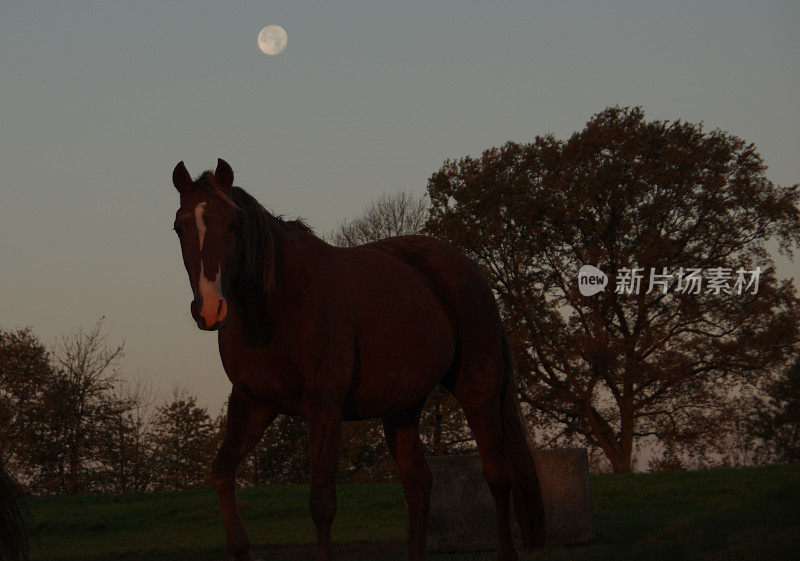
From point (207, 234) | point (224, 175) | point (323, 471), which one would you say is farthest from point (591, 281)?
point (207, 234)

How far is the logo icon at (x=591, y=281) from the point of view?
90.0 ft

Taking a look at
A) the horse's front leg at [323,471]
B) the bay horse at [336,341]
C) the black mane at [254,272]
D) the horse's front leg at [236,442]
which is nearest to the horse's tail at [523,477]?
the bay horse at [336,341]

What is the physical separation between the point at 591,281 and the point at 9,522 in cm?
2513

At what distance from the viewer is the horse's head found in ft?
15.3

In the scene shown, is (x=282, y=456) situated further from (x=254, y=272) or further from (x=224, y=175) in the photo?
(x=224, y=175)

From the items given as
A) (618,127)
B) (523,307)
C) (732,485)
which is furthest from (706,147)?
(732,485)

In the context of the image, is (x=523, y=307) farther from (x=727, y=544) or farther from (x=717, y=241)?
(x=727, y=544)

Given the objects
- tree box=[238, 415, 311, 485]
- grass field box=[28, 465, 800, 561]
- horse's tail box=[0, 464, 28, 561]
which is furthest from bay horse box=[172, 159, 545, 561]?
tree box=[238, 415, 311, 485]

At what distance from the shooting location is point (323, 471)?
5.16 m

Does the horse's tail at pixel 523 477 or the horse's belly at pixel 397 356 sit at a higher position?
the horse's belly at pixel 397 356

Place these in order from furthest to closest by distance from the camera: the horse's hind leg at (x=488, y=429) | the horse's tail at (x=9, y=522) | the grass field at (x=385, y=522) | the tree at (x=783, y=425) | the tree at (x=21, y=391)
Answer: the tree at (x=783, y=425), the tree at (x=21, y=391), the grass field at (x=385, y=522), the horse's hind leg at (x=488, y=429), the horse's tail at (x=9, y=522)

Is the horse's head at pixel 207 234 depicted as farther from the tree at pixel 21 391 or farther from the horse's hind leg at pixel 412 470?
the tree at pixel 21 391

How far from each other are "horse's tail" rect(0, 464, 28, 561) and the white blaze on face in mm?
1315

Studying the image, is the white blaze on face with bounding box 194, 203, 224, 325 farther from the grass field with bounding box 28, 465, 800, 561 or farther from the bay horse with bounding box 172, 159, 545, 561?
the grass field with bounding box 28, 465, 800, 561
